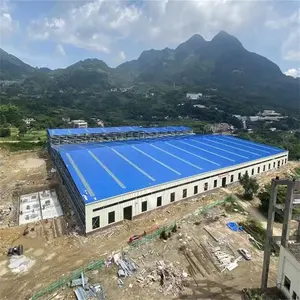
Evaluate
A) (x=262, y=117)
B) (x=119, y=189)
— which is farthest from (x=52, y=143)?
(x=262, y=117)

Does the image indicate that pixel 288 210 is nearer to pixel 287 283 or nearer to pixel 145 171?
pixel 287 283

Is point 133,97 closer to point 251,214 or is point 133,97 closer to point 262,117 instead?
point 262,117

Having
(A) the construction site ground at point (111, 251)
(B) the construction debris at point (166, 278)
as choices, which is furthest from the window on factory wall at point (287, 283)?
(B) the construction debris at point (166, 278)

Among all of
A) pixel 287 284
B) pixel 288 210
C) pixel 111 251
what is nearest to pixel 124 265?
pixel 111 251

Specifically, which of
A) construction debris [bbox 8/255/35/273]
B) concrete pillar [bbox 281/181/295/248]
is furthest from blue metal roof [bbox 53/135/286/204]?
concrete pillar [bbox 281/181/295/248]

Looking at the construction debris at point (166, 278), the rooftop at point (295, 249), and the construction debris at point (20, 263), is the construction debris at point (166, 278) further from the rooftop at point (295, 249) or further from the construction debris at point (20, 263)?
the construction debris at point (20, 263)
